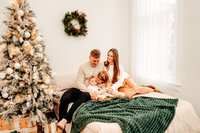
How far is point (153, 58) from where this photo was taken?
3396 mm

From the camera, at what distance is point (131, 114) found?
5.89 ft

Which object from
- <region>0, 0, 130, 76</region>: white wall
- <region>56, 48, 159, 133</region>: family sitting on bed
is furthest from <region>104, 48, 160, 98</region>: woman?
<region>0, 0, 130, 76</region>: white wall

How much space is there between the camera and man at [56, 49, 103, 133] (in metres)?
2.12

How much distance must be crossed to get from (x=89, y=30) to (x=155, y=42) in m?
1.47

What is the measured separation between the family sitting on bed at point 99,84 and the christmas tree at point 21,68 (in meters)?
0.39

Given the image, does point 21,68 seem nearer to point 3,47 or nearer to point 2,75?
point 2,75

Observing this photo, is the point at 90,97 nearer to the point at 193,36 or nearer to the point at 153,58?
the point at 153,58

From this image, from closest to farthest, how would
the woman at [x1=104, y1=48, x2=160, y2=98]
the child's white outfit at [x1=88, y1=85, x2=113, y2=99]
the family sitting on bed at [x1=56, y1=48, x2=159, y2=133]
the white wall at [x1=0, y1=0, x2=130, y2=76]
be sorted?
the family sitting on bed at [x1=56, y1=48, x2=159, y2=133] → the child's white outfit at [x1=88, y1=85, x2=113, y2=99] → the woman at [x1=104, y1=48, x2=160, y2=98] → the white wall at [x1=0, y1=0, x2=130, y2=76]

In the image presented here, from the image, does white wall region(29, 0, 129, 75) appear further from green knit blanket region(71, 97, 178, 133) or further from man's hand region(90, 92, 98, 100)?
green knit blanket region(71, 97, 178, 133)

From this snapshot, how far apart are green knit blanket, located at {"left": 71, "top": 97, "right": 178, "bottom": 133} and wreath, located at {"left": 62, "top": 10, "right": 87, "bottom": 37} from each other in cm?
179

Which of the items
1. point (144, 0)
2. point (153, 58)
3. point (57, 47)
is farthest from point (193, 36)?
point (57, 47)

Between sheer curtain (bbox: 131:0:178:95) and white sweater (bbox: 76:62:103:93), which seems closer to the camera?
white sweater (bbox: 76:62:103:93)

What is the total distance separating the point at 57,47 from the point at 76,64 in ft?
1.85

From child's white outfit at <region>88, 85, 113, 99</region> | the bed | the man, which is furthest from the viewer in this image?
child's white outfit at <region>88, 85, 113, 99</region>
